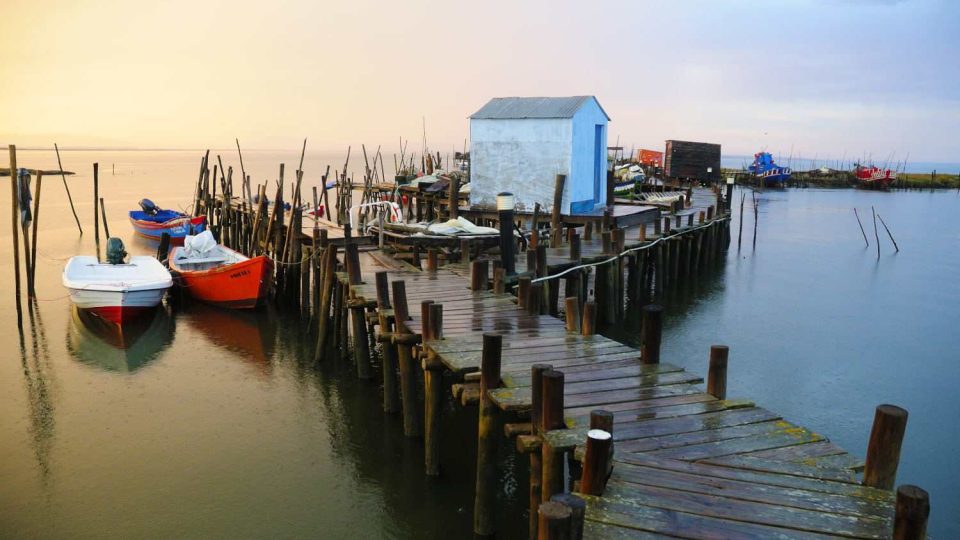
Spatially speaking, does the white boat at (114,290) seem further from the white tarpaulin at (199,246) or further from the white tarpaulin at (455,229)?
the white tarpaulin at (455,229)

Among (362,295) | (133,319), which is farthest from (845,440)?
(133,319)

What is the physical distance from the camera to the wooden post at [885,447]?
494cm

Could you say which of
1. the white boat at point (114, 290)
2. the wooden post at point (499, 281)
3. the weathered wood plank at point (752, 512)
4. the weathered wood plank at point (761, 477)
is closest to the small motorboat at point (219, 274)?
the white boat at point (114, 290)

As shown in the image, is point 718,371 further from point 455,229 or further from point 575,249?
point 455,229

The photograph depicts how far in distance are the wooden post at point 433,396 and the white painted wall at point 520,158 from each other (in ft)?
41.0

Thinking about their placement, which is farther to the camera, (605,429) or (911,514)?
(605,429)

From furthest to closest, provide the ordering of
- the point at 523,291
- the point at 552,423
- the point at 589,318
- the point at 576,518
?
the point at 523,291 → the point at 589,318 → the point at 552,423 → the point at 576,518

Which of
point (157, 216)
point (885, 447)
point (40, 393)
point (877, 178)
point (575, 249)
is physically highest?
point (877, 178)

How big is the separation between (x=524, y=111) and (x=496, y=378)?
49.6 feet

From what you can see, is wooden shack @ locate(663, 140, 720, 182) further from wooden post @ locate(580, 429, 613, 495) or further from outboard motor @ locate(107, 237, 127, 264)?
wooden post @ locate(580, 429, 613, 495)

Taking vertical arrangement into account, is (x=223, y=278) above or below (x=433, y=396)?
above

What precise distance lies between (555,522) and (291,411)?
859cm

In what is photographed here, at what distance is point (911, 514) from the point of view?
403 centimetres

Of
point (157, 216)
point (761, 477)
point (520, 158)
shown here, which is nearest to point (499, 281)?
point (761, 477)
